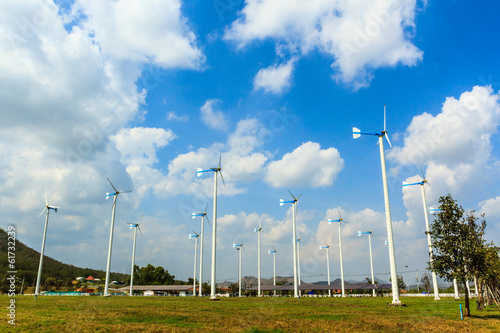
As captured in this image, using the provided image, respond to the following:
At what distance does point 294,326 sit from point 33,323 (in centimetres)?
2191

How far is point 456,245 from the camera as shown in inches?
1519

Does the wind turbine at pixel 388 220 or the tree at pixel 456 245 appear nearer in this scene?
the tree at pixel 456 245

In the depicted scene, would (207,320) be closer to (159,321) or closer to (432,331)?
(159,321)

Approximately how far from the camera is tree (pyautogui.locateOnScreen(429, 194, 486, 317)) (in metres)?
38.1

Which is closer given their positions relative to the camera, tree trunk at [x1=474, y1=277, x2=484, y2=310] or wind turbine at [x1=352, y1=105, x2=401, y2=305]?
tree trunk at [x1=474, y1=277, x2=484, y2=310]

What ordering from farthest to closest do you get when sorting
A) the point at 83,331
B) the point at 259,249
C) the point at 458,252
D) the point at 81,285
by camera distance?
the point at 81,285
the point at 259,249
the point at 458,252
the point at 83,331

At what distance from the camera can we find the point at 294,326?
29.5 metres

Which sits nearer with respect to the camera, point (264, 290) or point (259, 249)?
point (259, 249)

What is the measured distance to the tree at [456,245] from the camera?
38122mm

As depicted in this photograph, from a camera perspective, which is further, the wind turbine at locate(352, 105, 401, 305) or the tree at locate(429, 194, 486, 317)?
the wind turbine at locate(352, 105, 401, 305)

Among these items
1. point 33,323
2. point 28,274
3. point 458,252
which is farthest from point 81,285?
point 458,252

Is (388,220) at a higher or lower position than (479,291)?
higher

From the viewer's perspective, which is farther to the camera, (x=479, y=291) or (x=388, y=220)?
(x=388, y=220)

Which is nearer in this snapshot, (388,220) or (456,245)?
(456,245)
